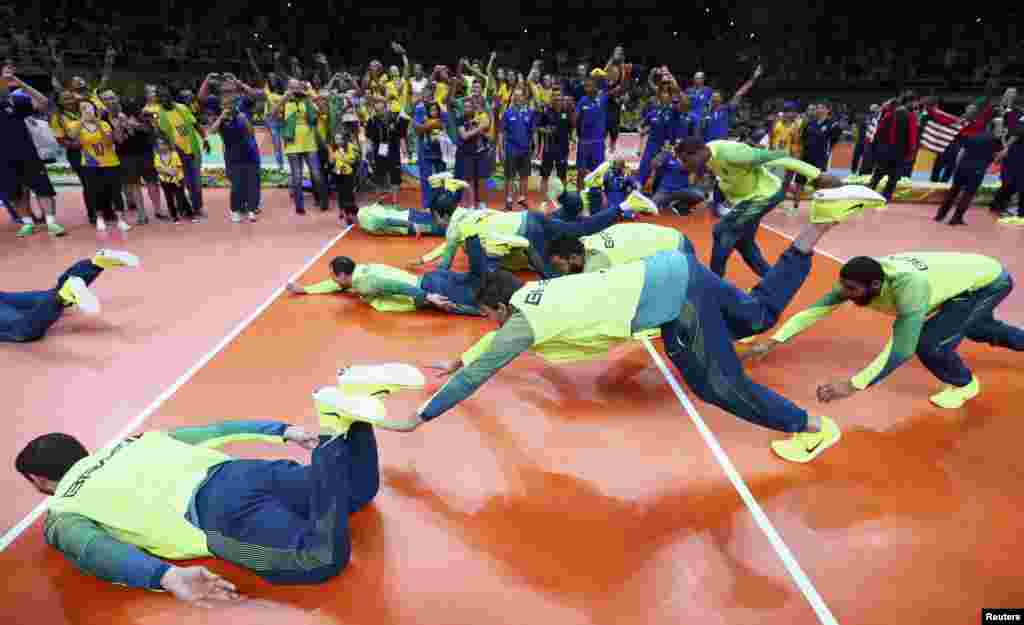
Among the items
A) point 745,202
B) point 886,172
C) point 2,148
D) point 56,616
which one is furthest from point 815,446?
point 2,148

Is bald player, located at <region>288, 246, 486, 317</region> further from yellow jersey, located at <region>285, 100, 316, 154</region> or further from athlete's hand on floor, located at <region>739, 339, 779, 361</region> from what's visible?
yellow jersey, located at <region>285, 100, 316, 154</region>

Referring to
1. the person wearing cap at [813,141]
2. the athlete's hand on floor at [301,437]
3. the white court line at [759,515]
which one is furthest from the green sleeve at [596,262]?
the person wearing cap at [813,141]

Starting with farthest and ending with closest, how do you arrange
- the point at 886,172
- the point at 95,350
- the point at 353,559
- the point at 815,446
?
the point at 886,172, the point at 95,350, the point at 815,446, the point at 353,559

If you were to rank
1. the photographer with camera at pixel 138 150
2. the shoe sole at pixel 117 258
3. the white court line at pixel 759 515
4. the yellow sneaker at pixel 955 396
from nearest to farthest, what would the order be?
1. the white court line at pixel 759 515
2. the yellow sneaker at pixel 955 396
3. the shoe sole at pixel 117 258
4. the photographer with camera at pixel 138 150

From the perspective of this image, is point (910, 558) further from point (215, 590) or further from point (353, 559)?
point (215, 590)

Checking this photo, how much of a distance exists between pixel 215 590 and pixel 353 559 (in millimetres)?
610

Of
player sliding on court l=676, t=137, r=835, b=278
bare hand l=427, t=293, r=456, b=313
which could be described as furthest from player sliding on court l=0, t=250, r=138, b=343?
player sliding on court l=676, t=137, r=835, b=278

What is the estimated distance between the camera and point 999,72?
20266 millimetres

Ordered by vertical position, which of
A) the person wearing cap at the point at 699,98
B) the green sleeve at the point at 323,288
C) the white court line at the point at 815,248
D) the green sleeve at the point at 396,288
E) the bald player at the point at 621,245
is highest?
the person wearing cap at the point at 699,98

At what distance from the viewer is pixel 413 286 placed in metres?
5.19

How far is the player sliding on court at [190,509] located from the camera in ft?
7.22

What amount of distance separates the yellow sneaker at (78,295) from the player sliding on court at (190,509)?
8.49ft

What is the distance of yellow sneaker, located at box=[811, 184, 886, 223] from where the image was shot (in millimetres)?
3164

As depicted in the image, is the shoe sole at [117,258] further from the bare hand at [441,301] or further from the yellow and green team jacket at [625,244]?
the yellow and green team jacket at [625,244]
